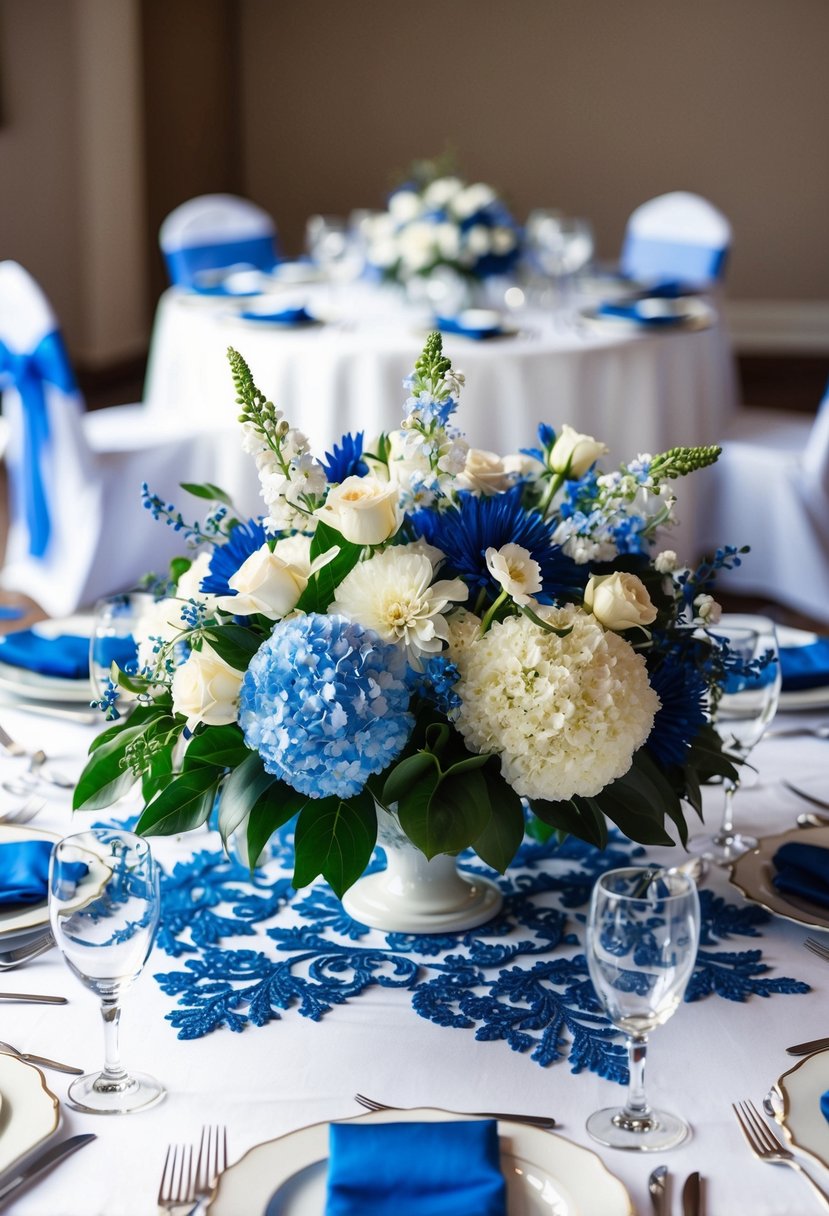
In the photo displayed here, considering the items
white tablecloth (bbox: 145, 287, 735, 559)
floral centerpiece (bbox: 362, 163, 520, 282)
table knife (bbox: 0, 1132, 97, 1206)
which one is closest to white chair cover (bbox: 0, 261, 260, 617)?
white tablecloth (bbox: 145, 287, 735, 559)

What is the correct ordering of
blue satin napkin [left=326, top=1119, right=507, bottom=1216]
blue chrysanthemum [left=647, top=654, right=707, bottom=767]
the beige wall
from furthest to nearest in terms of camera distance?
the beige wall, blue chrysanthemum [left=647, top=654, right=707, bottom=767], blue satin napkin [left=326, top=1119, right=507, bottom=1216]

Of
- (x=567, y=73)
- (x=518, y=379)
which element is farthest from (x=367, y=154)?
(x=518, y=379)

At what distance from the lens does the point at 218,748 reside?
1.18 meters

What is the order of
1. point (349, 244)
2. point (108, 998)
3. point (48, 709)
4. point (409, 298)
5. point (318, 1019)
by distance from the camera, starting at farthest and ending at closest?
1. point (349, 244)
2. point (409, 298)
3. point (48, 709)
4. point (318, 1019)
5. point (108, 998)

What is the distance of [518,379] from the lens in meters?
3.94

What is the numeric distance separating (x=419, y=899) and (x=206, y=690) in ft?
1.05

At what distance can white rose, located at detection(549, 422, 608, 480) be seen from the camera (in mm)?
1371

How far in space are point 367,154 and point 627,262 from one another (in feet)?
12.8

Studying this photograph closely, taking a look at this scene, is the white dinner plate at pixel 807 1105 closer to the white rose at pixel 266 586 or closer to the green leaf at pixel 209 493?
the white rose at pixel 266 586

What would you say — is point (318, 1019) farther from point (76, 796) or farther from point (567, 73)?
point (567, 73)

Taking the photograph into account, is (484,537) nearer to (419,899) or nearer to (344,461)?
(344,461)

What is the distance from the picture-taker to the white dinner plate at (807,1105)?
97 cm

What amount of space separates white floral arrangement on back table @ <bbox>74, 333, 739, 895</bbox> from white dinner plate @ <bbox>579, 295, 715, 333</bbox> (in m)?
2.97

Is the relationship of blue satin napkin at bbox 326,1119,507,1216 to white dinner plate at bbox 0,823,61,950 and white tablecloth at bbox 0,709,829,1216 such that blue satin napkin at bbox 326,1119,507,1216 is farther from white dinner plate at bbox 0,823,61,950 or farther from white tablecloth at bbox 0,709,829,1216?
white dinner plate at bbox 0,823,61,950
